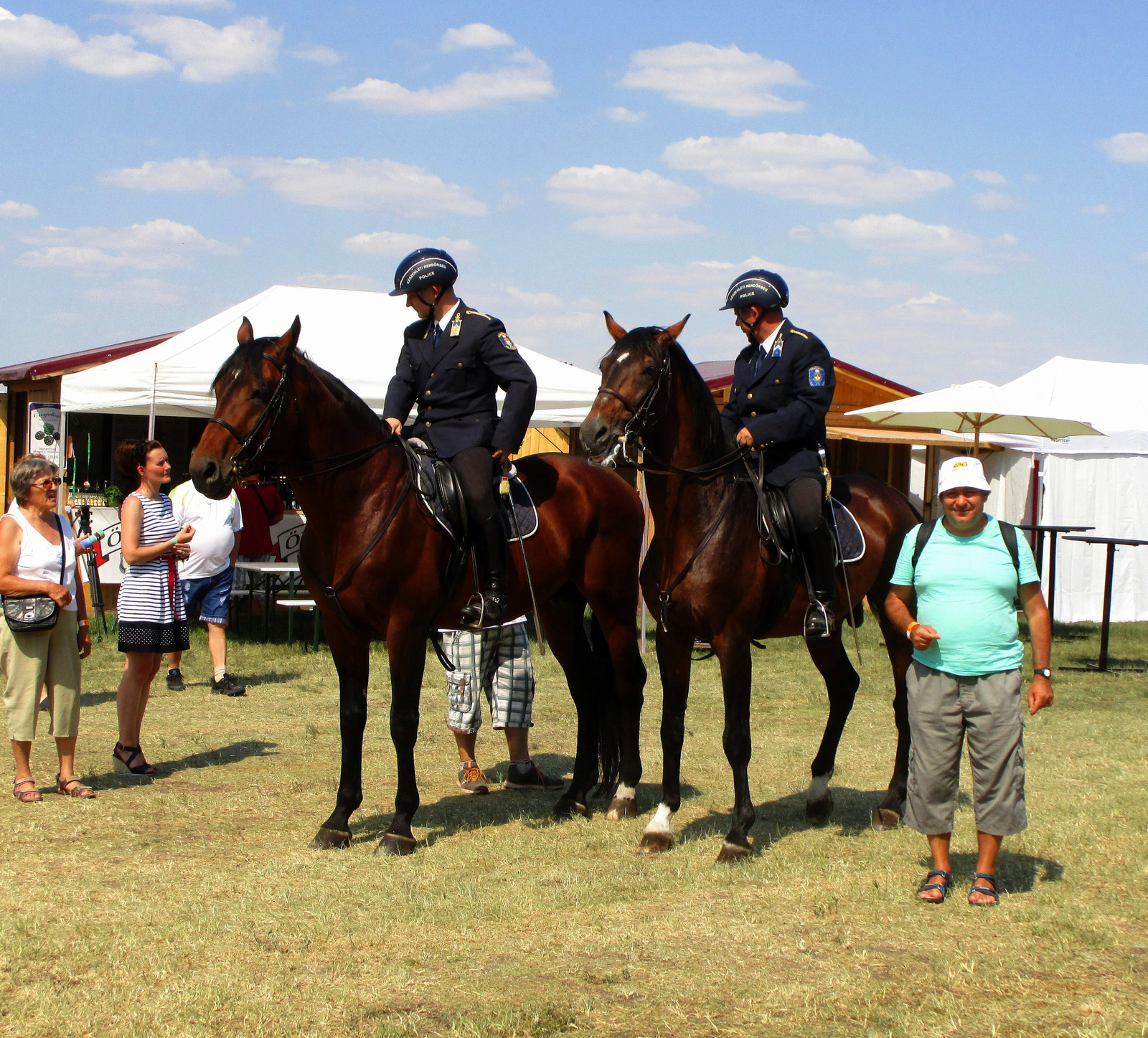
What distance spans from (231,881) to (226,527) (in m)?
6.20

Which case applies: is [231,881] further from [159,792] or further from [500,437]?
[500,437]

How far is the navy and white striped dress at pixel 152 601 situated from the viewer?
7.68 m

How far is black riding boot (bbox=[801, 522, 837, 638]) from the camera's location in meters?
6.07

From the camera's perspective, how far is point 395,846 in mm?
5969

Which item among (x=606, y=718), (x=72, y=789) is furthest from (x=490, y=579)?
(x=72, y=789)

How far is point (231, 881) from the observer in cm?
544

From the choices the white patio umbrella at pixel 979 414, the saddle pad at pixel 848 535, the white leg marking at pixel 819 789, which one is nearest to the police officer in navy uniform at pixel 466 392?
the saddle pad at pixel 848 535

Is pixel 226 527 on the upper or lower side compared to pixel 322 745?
upper

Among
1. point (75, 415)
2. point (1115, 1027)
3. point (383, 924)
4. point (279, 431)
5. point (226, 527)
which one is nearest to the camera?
point (1115, 1027)

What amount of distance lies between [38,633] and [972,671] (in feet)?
16.7

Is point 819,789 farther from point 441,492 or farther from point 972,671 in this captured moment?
point 441,492

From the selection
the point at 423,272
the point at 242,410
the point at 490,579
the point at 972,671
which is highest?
the point at 423,272

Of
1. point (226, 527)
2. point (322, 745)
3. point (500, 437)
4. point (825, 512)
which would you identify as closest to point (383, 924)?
point (500, 437)

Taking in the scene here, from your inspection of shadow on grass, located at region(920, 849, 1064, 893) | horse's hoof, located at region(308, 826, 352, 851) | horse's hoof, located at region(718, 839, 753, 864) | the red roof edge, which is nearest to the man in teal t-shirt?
shadow on grass, located at region(920, 849, 1064, 893)
